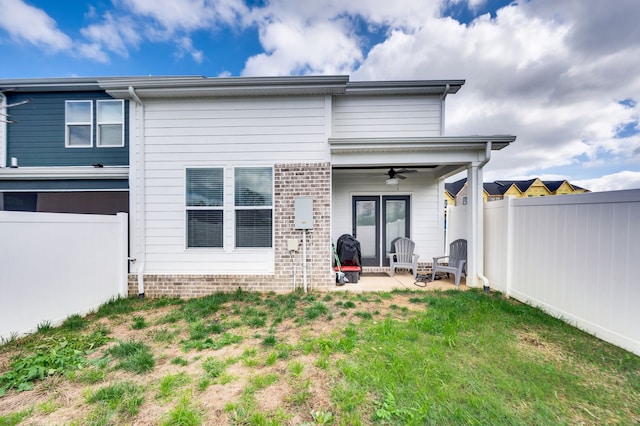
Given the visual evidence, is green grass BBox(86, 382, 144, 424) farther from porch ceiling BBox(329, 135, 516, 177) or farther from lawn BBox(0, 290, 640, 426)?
porch ceiling BBox(329, 135, 516, 177)

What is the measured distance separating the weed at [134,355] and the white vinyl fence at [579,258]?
17.3 feet

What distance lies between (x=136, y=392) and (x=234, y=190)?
3633 mm

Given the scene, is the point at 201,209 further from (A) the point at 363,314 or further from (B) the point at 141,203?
(A) the point at 363,314

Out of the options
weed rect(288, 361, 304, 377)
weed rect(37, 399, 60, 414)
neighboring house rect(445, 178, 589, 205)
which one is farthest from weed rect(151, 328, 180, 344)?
neighboring house rect(445, 178, 589, 205)

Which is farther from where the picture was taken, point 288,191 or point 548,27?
point 548,27

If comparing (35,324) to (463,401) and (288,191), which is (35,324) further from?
(463,401)

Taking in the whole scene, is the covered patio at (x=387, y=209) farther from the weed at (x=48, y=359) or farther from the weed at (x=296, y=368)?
the weed at (x=48, y=359)

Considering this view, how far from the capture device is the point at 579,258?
3.43 m

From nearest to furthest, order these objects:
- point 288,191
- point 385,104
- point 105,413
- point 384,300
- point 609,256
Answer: point 105,413 → point 609,256 → point 384,300 → point 288,191 → point 385,104

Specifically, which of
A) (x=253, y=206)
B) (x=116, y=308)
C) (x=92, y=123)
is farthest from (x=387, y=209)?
(x=92, y=123)

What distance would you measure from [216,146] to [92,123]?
4.56 metres

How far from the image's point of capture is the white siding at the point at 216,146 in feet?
16.8

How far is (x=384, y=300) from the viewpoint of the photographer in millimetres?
4645

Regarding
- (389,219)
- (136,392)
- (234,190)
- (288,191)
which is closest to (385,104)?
(389,219)
